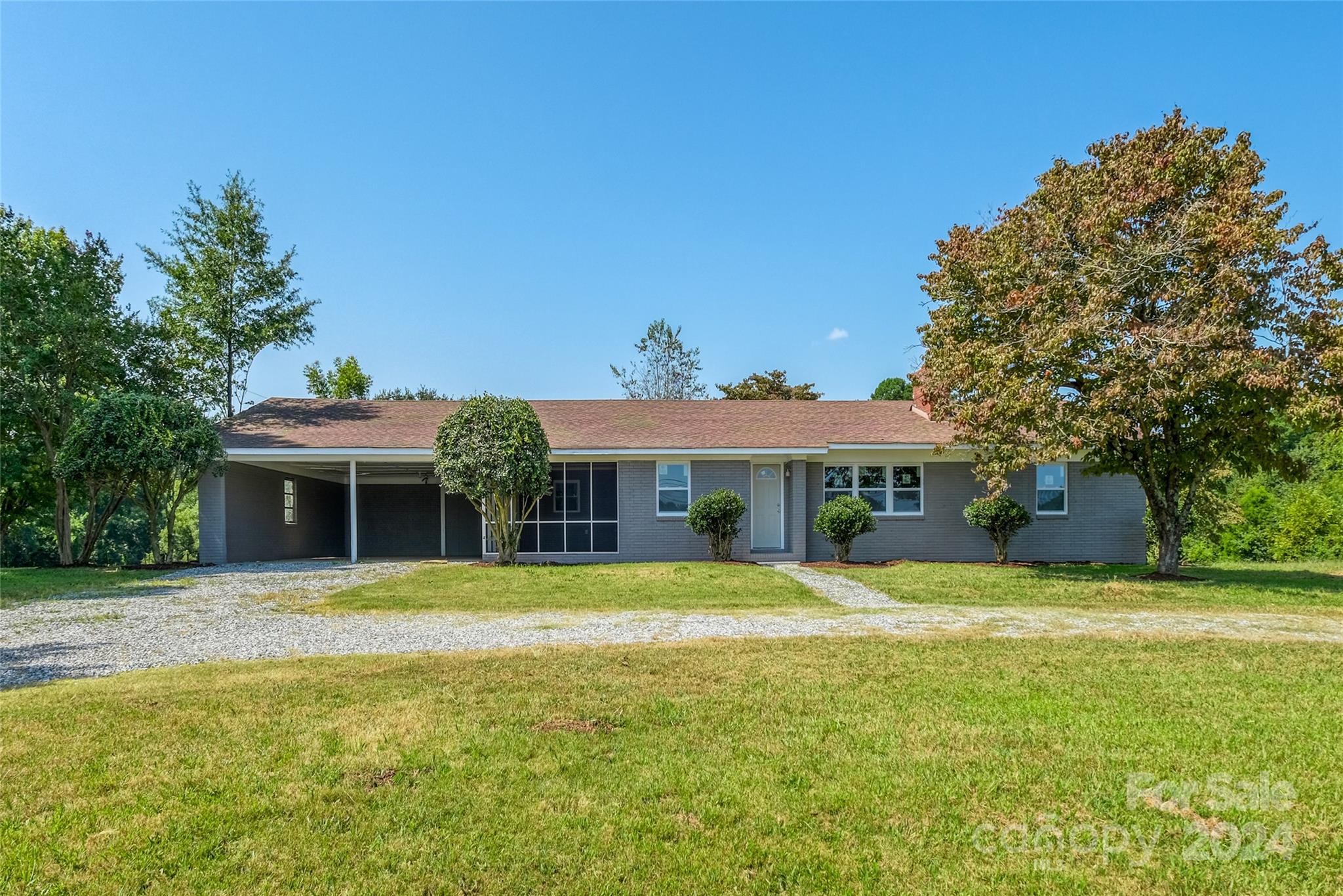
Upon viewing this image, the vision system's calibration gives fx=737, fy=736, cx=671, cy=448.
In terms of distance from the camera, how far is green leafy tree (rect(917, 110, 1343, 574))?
36.8ft

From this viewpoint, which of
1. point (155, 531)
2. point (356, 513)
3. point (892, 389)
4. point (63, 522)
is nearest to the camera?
point (155, 531)

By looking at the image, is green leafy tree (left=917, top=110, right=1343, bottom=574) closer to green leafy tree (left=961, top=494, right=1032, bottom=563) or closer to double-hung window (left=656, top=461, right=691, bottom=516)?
green leafy tree (left=961, top=494, right=1032, bottom=563)

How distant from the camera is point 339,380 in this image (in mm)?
32062

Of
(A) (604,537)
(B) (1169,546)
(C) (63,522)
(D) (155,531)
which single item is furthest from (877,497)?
(C) (63,522)

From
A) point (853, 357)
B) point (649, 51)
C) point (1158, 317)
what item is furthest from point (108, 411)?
point (853, 357)

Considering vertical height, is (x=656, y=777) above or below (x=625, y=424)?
below

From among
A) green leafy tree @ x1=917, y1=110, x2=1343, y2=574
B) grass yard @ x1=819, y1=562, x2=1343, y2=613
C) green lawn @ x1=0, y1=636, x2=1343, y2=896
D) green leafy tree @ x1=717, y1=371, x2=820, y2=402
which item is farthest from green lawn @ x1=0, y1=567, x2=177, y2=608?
green leafy tree @ x1=717, y1=371, x2=820, y2=402

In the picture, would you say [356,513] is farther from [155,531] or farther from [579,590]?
[579,590]

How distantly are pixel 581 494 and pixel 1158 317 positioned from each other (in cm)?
1198

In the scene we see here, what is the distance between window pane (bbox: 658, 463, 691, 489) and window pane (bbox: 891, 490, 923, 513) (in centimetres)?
498

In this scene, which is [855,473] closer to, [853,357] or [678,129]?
[678,129]

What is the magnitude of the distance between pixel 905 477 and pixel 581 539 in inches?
312

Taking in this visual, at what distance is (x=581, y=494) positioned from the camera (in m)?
17.5

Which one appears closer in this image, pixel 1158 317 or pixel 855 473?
pixel 1158 317
